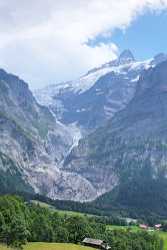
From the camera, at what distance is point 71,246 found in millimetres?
199625

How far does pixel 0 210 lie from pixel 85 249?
97.6 ft

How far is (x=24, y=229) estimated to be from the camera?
613 feet

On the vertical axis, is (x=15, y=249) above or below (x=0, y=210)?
below

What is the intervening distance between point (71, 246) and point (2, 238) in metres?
24.9

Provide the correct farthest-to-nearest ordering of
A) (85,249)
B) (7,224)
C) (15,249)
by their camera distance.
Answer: (85,249)
(7,224)
(15,249)

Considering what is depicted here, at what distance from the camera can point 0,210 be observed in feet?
627

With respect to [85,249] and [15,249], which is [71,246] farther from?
[15,249]

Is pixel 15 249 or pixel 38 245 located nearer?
pixel 15 249

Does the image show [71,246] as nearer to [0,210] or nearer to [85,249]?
[85,249]

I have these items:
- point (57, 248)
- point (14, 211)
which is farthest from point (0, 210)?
point (57, 248)

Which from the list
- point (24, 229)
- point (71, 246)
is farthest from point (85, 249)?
point (24, 229)

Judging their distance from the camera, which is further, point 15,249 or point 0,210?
point 0,210

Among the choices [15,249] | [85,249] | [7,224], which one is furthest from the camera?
[85,249]

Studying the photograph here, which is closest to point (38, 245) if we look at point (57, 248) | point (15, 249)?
point (57, 248)
